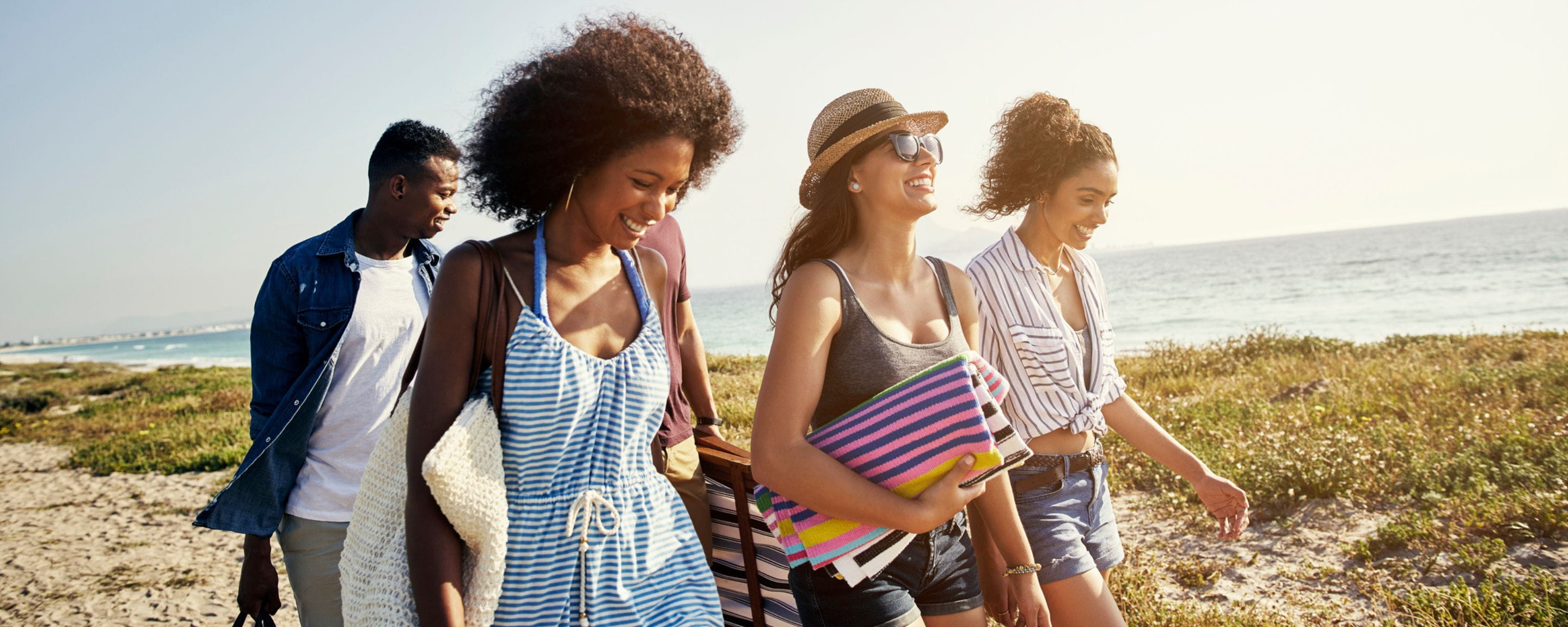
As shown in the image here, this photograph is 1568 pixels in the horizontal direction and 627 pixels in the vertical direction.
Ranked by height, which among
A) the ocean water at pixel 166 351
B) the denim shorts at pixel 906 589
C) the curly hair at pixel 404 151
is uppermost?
the curly hair at pixel 404 151

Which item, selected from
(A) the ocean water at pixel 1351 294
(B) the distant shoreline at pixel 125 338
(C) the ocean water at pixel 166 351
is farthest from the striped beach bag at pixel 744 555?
(B) the distant shoreline at pixel 125 338

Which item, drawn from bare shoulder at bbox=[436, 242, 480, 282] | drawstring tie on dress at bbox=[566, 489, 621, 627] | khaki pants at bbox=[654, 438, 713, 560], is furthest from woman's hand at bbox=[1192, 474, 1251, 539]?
bare shoulder at bbox=[436, 242, 480, 282]

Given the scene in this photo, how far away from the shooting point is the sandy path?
5.98 meters

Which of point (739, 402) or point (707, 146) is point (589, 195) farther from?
point (739, 402)

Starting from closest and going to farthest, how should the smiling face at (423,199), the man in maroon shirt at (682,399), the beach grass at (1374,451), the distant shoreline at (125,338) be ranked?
1. the man in maroon shirt at (682,399)
2. the smiling face at (423,199)
3. the beach grass at (1374,451)
4. the distant shoreline at (125,338)

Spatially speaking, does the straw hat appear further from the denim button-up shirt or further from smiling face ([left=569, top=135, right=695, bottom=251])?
the denim button-up shirt

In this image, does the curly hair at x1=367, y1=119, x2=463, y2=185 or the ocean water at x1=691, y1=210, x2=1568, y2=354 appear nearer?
the curly hair at x1=367, y1=119, x2=463, y2=185

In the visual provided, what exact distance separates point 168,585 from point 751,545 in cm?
635

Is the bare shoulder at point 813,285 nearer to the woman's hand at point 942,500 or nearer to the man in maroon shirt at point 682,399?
the man in maroon shirt at point 682,399

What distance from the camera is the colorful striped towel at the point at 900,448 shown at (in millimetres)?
2057

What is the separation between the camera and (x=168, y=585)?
6449 millimetres

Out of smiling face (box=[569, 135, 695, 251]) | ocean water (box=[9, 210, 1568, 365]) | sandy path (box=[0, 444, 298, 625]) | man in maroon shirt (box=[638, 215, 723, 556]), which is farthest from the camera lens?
ocean water (box=[9, 210, 1568, 365])

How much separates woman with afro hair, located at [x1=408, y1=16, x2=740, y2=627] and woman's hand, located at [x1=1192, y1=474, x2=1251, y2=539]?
209 cm

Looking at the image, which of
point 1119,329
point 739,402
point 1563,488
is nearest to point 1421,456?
point 1563,488
